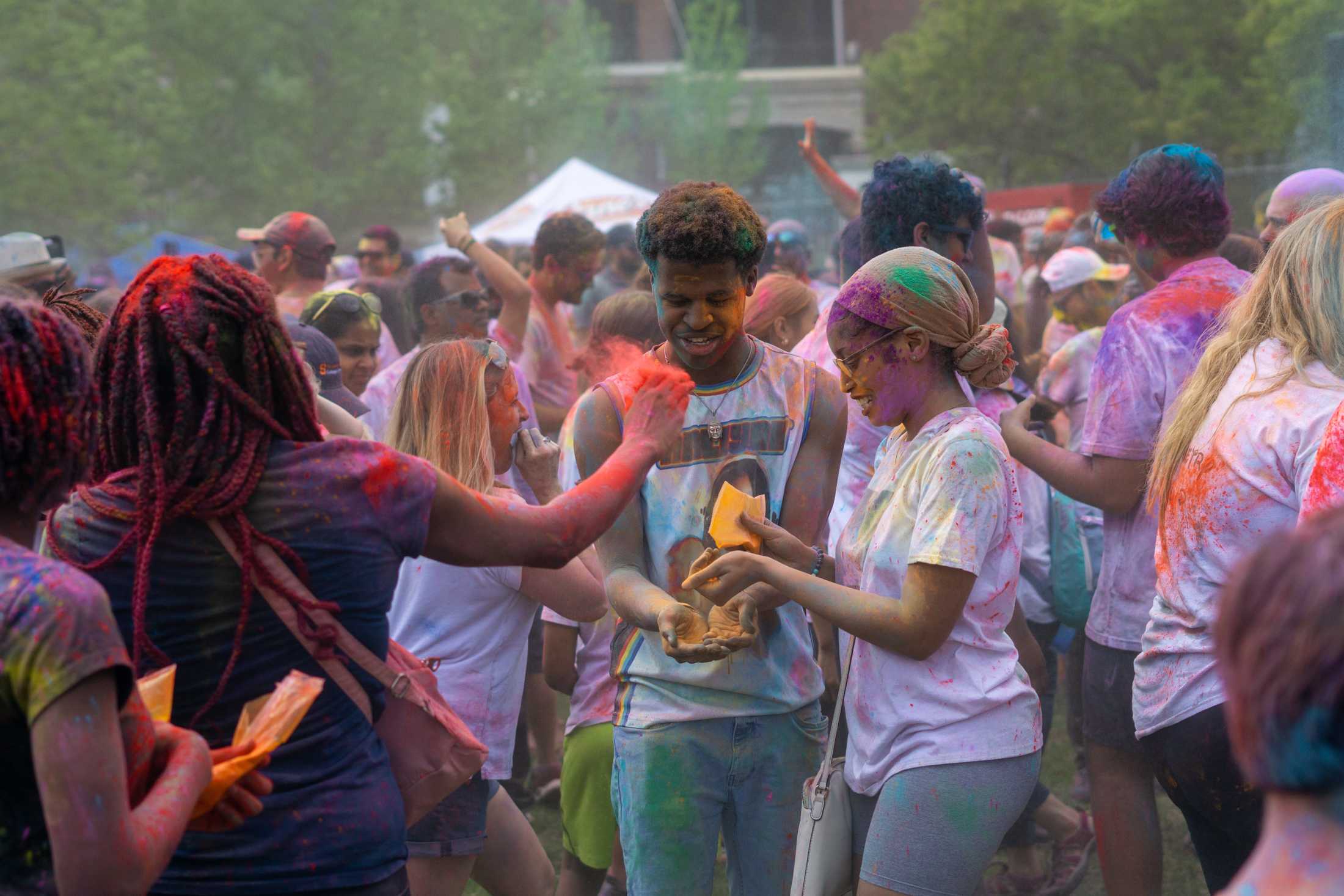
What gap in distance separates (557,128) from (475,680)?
Answer: 3191cm

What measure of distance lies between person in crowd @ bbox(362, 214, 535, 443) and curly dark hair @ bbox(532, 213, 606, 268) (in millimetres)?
266

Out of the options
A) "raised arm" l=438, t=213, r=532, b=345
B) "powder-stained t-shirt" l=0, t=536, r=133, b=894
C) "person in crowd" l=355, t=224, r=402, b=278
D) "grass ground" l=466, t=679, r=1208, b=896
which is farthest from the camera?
"person in crowd" l=355, t=224, r=402, b=278

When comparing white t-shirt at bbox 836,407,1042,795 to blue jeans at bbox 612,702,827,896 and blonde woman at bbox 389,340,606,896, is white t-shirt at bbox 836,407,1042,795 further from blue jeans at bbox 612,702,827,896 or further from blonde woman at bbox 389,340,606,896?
blonde woman at bbox 389,340,606,896

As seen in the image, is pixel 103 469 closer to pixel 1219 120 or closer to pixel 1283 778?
pixel 1283 778

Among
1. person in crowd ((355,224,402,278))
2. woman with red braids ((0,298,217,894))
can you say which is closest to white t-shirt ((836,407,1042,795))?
woman with red braids ((0,298,217,894))

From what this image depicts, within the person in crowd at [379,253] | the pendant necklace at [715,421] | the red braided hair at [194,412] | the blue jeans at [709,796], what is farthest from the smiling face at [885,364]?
the person in crowd at [379,253]

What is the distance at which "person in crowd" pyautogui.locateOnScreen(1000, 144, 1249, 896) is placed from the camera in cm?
368

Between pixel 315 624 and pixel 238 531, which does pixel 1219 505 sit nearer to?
pixel 315 624

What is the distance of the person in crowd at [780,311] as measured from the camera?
5.05m

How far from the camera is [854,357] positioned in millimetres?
2998

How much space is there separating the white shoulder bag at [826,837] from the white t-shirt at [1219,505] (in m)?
0.73

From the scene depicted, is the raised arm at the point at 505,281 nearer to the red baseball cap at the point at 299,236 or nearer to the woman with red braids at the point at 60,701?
the red baseball cap at the point at 299,236

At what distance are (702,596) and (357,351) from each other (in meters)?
3.02

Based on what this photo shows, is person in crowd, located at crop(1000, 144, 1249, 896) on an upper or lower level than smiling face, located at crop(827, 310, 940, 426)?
lower
